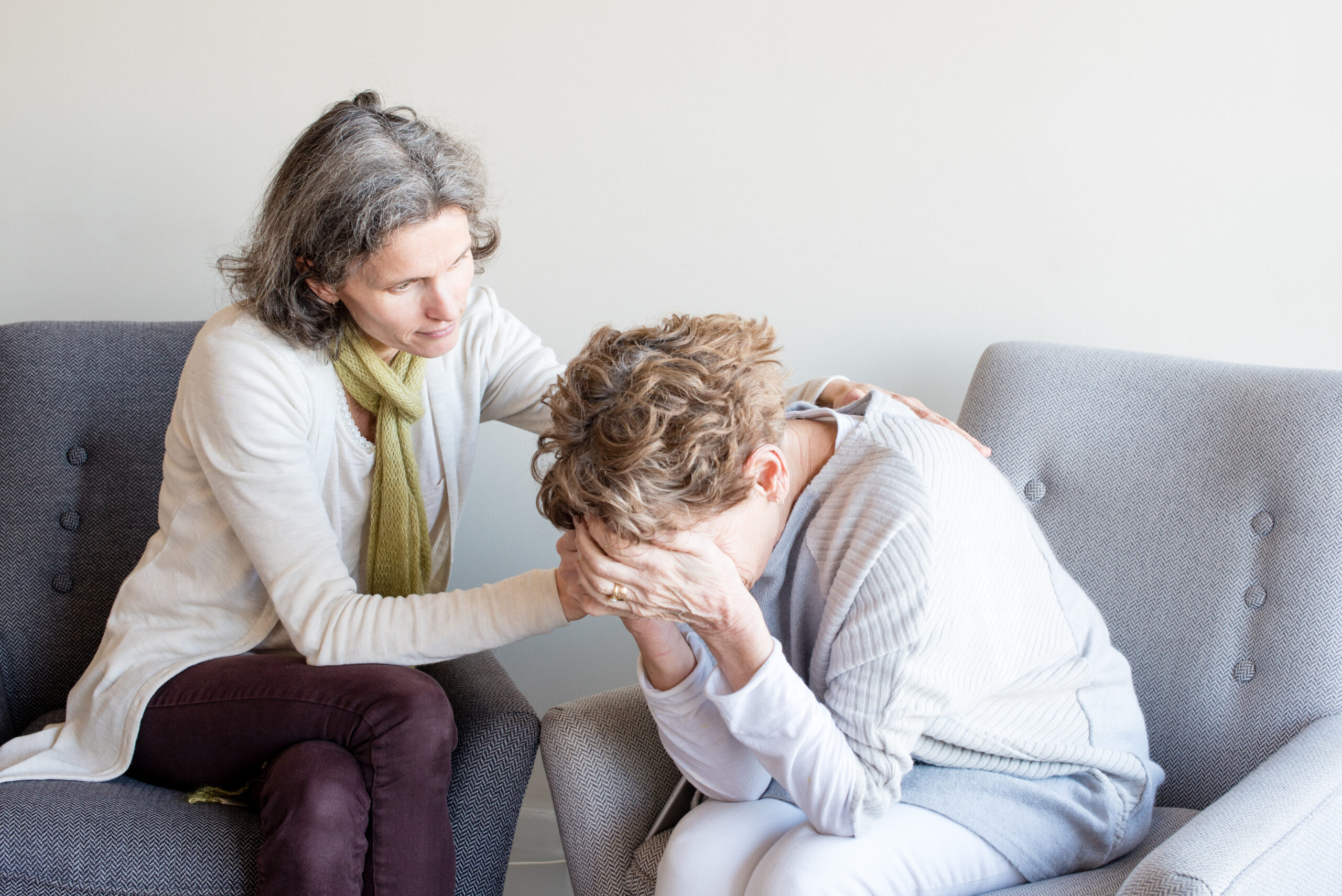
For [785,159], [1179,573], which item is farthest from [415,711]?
[785,159]

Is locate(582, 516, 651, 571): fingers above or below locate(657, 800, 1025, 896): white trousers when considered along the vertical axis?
above

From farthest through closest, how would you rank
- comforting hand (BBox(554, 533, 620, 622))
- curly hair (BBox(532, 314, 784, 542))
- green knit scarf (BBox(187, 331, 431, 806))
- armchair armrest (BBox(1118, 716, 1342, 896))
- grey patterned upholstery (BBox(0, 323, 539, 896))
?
grey patterned upholstery (BBox(0, 323, 539, 896)) → green knit scarf (BBox(187, 331, 431, 806)) → comforting hand (BBox(554, 533, 620, 622)) → curly hair (BBox(532, 314, 784, 542)) → armchair armrest (BBox(1118, 716, 1342, 896))

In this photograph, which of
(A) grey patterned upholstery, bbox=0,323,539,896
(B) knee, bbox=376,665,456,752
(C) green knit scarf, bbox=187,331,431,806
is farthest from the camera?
(A) grey patterned upholstery, bbox=0,323,539,896

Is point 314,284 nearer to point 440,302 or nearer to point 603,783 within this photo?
point 440,302

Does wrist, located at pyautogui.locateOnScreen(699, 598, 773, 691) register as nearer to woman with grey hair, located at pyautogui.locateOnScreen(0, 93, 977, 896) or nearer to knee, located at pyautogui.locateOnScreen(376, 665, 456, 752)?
woman with grey hair, located at pyautogui.locateOnScreen(0, 93, 977, 896)

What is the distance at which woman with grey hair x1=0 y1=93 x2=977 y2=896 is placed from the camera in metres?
1.13

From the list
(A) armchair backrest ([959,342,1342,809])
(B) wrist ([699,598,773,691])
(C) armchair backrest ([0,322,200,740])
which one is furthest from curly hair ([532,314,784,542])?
(C) armchair backrest ([0,322,200,740])

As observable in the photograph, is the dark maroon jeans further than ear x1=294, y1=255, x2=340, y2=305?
No

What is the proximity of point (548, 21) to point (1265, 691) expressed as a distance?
1416mm

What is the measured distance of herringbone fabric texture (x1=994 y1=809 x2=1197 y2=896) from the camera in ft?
3.29

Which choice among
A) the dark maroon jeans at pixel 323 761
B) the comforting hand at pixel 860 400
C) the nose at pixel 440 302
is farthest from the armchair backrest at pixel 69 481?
the comforting hand at pixel 860 400

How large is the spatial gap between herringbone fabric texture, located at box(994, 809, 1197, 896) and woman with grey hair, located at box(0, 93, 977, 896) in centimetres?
55

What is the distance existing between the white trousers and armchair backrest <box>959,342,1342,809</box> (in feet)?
1.20

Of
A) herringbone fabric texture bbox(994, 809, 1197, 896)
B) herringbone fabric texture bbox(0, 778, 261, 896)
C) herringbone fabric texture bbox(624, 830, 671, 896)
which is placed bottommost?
herringbone fabric texture bbox(0, 778, 261, 896)
